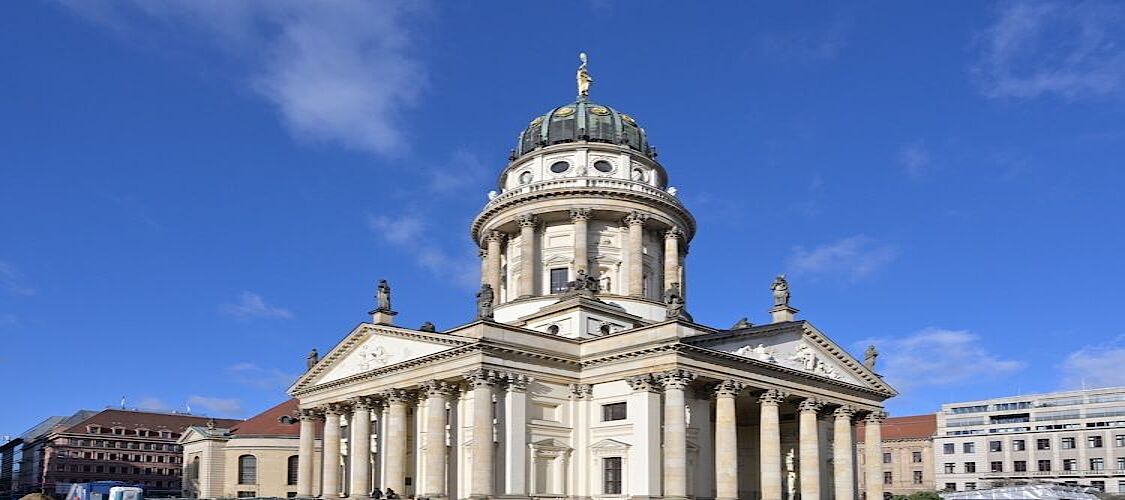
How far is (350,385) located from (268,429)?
26930 millimetres

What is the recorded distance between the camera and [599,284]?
63781 millimetres

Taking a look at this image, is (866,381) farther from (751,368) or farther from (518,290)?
(518,290)

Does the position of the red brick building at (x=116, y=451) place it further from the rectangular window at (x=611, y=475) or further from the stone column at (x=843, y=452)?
the stone column at (x=843, y=452)

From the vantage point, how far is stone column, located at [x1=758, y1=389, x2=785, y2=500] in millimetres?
52812

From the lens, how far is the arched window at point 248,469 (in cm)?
8296

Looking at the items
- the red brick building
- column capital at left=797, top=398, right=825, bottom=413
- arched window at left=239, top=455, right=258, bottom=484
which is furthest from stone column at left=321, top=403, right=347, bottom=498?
the red brick building

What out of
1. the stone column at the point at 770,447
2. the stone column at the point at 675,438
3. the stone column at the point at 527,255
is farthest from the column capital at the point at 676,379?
the stone column at the point at 527,255

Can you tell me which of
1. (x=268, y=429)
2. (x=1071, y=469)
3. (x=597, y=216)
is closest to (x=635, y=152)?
(x=597, y=216)

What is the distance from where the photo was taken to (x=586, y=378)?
54656 mm

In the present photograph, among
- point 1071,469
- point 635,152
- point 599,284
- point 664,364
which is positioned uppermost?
point 635,152

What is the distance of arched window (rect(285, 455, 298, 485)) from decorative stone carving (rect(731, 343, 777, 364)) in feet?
144

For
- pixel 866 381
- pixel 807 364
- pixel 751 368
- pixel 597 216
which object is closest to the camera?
pixel 751 368

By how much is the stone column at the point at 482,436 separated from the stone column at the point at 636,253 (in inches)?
667

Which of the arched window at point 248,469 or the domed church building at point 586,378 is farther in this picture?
the arched window at point 248,469
